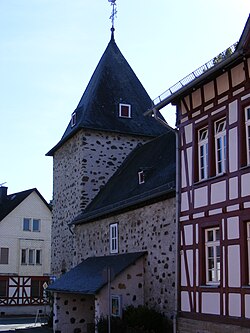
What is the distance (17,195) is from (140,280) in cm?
3148

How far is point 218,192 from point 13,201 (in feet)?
116

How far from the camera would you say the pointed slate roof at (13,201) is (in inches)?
1820

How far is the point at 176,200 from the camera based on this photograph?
16812 mm

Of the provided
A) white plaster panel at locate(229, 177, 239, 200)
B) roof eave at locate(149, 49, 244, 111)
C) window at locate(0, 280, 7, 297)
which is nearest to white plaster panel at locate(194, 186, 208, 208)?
white plaster panel at locate(229, 177, 239, 200)

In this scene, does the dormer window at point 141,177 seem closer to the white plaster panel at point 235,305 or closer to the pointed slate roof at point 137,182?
the pointed slate roof at point 137,182

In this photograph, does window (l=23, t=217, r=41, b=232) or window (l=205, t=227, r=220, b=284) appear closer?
window (l=205, t=227, r=220, b=284)

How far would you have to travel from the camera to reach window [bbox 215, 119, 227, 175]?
14.8 m

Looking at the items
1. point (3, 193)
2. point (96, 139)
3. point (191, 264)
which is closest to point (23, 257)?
point (3, 193)

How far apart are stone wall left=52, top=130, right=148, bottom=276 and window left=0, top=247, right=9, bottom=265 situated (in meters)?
15.3

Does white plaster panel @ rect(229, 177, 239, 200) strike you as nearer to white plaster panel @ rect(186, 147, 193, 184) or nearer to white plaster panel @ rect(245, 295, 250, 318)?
white plaster panel @ rect(186, 147, 193, 184)

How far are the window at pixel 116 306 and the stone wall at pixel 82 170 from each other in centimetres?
812

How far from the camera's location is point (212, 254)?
1483 centimetres

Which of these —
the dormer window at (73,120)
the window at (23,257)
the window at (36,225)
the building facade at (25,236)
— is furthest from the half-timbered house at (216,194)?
the window at (36,225)

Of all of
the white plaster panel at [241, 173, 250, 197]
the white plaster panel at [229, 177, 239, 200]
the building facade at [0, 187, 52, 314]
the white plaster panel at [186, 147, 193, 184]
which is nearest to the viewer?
the white plaster panel at [241, 173, 250, 197]
